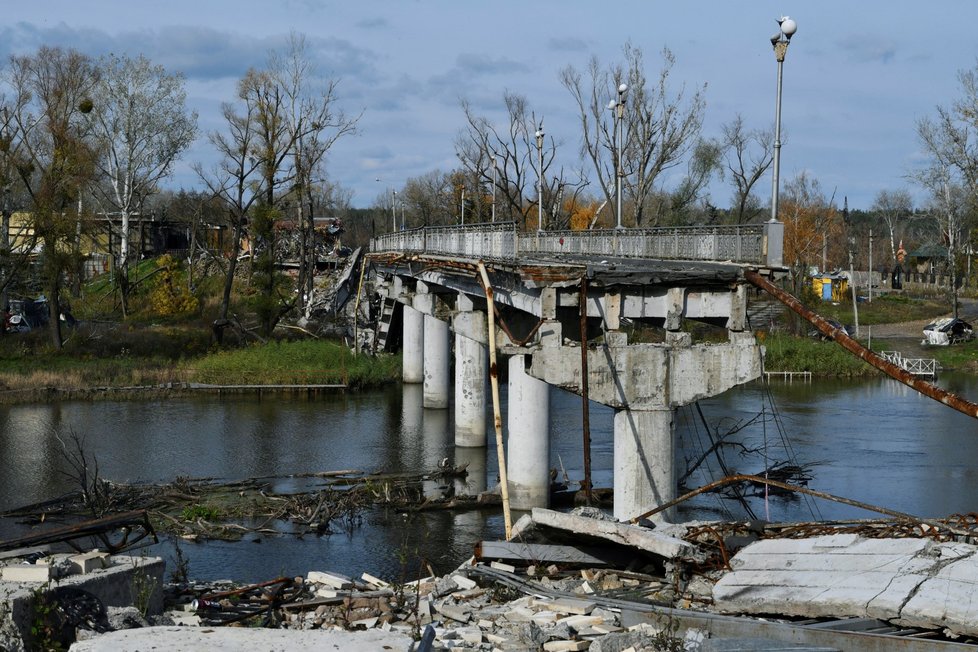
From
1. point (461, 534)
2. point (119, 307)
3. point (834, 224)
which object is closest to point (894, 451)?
point (461, 534)

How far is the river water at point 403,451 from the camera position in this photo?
2119cm

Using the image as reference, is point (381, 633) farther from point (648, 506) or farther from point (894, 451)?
point (894, 451)

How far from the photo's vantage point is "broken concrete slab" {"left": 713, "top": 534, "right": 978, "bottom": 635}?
944 cm

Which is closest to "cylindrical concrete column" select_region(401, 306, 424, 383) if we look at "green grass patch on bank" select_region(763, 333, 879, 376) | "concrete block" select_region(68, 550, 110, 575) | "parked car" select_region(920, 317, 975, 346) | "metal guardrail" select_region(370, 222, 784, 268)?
"metal guardrail" select_region(370, 222, 784, 268)

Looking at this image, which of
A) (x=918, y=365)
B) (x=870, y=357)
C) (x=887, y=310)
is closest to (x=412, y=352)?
(x=918, y=365)

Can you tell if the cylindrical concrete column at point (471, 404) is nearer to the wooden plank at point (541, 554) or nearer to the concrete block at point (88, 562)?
the wooden plank at point (541, 554)

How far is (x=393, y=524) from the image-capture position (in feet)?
75.0

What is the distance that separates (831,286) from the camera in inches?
3403

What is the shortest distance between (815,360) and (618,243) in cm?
2472

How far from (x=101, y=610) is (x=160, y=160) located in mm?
63271

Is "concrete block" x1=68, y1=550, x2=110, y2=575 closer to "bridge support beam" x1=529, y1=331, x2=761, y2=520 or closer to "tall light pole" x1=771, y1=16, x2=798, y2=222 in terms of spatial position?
"bridge support beam" x1=529, y1=331, x2=761, y2=520

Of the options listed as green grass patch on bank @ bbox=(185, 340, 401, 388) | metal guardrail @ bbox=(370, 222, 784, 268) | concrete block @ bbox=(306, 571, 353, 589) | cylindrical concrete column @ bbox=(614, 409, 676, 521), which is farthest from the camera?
green grass patch on bank @ bbox=(185, 340, 401, 388)

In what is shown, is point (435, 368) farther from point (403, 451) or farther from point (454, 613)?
point (454, 613)

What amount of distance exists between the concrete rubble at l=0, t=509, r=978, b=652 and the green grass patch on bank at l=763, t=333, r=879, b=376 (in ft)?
131
